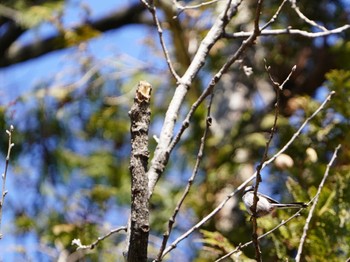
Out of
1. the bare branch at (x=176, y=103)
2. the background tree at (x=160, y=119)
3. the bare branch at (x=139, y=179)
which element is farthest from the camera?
the background tree at (x=160, y=119)

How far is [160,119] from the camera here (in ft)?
12.8

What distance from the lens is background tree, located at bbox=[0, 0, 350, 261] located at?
271 cm

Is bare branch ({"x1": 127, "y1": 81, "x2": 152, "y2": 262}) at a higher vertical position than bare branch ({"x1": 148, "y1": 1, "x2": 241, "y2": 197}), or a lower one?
lower

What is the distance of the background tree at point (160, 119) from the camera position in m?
2.71

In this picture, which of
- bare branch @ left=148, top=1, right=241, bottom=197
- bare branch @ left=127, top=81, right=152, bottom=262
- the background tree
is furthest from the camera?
the background tree

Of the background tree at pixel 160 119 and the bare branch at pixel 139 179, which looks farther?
the background tree at pixel 160 119

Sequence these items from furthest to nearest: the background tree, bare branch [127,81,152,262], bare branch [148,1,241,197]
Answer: the background tree < bare branch [148,1,241,197] < bare branch [127,81,152,262]

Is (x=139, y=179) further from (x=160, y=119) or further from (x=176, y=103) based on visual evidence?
(x=160, y=119)

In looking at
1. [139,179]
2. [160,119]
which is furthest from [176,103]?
[160,119]

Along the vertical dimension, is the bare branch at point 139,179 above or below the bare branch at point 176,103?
below

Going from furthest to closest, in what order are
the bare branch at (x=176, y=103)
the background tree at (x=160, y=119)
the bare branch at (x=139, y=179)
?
the background tree at (x=160, y=119) → the bare branch at (x=176, y=103) → the bare branch at (x=139, y=179)

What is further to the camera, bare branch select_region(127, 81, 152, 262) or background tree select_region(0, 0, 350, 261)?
background tree select_region(0, 0, 350, 261)

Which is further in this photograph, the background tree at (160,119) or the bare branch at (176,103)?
the background tree at (160,119)

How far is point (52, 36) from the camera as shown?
12.9 feet
